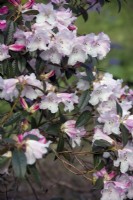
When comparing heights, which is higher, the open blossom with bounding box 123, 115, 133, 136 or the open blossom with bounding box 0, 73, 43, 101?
the open blossom with bounding box 0, 73, 43, 101

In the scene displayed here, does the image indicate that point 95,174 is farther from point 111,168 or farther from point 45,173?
point 45,173

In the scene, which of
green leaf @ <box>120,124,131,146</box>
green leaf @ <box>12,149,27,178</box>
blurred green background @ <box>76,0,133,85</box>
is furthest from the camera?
blurred green background @ <box>76,0,133,85</box>

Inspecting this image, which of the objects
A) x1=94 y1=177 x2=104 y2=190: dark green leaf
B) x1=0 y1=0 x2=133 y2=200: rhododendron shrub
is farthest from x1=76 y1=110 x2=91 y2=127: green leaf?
x1=94 y1=177 x2=104 y2=190: dark green leaf

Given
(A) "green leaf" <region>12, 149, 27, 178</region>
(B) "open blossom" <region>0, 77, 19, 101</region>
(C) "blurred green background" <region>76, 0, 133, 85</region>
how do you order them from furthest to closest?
(C) "blurred green background" <region>76, 0, 133, 85</region>, (B) "open blossom" <region>0, 77, 19, 101</region>, (A) "green leaf" <region>12, 149, 27, 178</region>

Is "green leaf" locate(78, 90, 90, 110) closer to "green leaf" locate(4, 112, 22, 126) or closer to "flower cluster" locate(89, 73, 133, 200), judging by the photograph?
"flower cluster" locate(89, 73, 133, 200)

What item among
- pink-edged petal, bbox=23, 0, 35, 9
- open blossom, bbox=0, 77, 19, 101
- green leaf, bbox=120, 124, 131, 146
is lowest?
green leaf, bbox=120, 124, 131, 146

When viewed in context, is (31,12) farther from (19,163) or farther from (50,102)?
(19,163)
